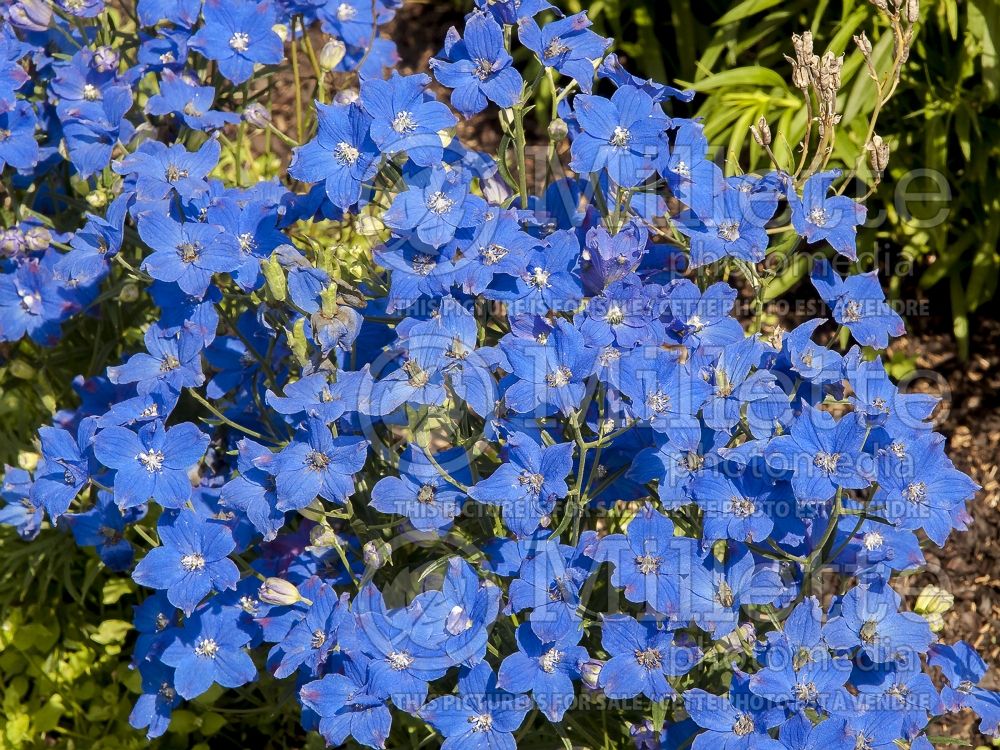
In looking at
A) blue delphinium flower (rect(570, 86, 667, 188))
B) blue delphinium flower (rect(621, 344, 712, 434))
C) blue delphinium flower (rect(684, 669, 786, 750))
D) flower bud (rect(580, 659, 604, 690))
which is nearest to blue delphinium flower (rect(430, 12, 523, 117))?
blue delphinium flower (rect(570, 86, 667, 188))

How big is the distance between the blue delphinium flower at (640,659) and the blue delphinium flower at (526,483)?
251mm

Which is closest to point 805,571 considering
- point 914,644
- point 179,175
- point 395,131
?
point 914,644

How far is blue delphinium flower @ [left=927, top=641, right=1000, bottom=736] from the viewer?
2207 mm

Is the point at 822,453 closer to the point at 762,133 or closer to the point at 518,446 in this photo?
the point at 518,446

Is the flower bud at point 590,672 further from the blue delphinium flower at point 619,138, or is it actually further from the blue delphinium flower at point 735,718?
the blue delphinium flower at point 619,138

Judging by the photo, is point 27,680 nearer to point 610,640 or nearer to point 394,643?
point 394,643

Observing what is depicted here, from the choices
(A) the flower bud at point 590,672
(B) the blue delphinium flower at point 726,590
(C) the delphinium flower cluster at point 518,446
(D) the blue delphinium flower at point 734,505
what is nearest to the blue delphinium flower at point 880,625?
(C) the delphinium flower cluster at point 518,446

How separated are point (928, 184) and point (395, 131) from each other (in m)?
2.17

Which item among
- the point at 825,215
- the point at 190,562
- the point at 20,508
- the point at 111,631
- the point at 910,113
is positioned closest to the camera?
the point at 190,562

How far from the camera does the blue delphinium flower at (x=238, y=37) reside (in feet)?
8.45

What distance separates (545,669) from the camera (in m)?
2.05

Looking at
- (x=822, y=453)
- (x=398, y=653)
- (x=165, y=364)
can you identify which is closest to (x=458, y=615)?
(x=398, y=653)

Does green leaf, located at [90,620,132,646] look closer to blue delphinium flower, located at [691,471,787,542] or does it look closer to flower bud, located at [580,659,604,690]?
flower bud, located at [580,659,604,690]

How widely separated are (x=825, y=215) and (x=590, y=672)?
105 cm
